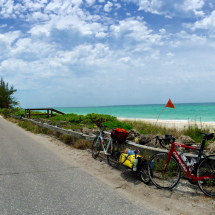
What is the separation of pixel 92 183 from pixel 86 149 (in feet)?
11.9

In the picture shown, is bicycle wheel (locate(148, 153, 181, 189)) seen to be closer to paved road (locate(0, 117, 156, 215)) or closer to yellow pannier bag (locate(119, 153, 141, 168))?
yellow pannier bag (locate(119, 153, 141, 168))

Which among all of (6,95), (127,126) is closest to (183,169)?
(127,126)

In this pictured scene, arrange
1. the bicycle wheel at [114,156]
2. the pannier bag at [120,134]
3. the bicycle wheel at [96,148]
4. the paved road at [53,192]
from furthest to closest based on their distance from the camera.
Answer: the bicycle wheel at [96,148] → the bicycle wheel at [114,156] → the pannier bag at [120,134] → the paved road at [53,192]

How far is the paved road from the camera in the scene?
3684mm

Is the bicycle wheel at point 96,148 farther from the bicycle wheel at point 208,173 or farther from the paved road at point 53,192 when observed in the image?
the bicycle wheel at point 208,173

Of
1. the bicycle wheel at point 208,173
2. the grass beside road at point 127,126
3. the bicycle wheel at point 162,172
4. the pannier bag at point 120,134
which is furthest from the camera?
the grass beside road at point 127,126

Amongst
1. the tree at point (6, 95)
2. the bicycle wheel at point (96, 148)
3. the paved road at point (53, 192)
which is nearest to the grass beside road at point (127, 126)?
the bicycle wheel at point (96, 148)

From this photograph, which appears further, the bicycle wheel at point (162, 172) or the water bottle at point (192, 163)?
the bicycle wheel at point (162, 172)

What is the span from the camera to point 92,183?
16.2 feet

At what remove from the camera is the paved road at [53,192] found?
3.68 meters

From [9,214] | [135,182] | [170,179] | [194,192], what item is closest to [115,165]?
[135,182]

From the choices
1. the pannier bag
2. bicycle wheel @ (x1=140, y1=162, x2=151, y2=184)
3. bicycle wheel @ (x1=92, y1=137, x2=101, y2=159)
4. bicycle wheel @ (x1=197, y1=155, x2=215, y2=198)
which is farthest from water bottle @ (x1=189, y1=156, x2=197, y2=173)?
bicycle wheel @ (x1=92, y1=137, x2=101, y2=159)

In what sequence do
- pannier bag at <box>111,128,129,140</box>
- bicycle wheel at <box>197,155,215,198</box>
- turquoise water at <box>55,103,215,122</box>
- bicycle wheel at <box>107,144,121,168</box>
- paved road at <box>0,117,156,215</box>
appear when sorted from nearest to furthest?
1. paved road at <box>0,117,156,215</box>
2. bicycle wheel at <box>197,155,215,198</box>
3. pannier bag at <box>111,128,129,140</box>
4. bicycle wheel at <box>107,144,121,168</box>
5. turquoise water at <box>55,103,215,122</box>

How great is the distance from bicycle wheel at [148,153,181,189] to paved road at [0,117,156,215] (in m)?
1.04
